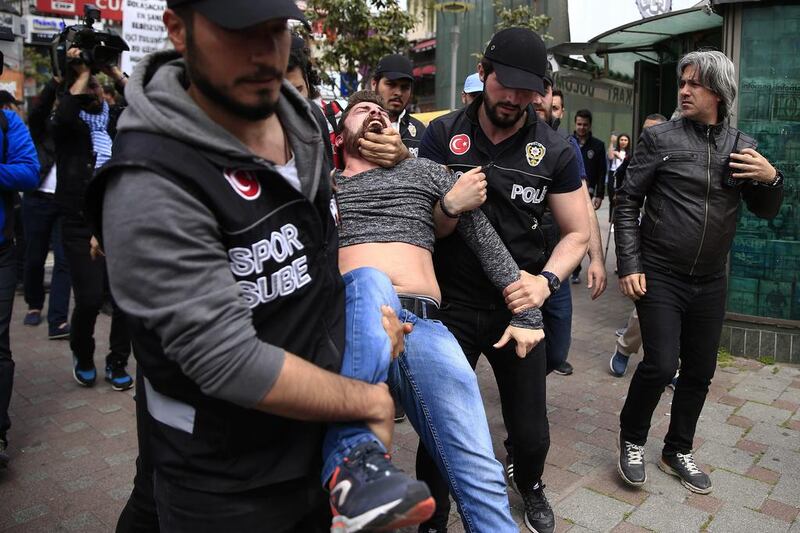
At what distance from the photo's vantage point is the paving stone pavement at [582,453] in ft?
11.1

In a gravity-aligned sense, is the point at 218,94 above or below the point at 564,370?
above

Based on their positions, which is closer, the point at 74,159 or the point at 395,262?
the point at 395,262

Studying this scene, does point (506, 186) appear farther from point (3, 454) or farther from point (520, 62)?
point (3, 454)

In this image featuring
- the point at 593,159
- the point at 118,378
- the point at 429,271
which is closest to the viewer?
the point at 429,271

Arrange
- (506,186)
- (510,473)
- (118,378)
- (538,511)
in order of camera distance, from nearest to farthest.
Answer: (506,186)
(538,511)
(510,473)
(118,378)

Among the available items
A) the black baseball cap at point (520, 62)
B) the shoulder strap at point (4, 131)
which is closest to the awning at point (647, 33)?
the black baseball cap at point (520, 62)

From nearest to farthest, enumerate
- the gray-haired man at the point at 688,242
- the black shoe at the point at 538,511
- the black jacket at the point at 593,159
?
the black shoe at the point at 538,511
the gray-haired man at the point at 688,242
the black jacket at the point at 593,159

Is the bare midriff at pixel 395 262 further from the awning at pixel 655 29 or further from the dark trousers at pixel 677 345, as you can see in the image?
the awning at pixel 655 29

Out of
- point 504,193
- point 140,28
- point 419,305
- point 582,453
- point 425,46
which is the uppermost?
point 425,46

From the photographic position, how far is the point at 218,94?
1476mm

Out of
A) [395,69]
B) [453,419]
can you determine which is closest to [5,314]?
[453,419]

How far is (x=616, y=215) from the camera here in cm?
381

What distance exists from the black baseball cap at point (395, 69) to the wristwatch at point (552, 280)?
3017 millimetres

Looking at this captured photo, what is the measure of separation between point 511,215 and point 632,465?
160 centimetres
